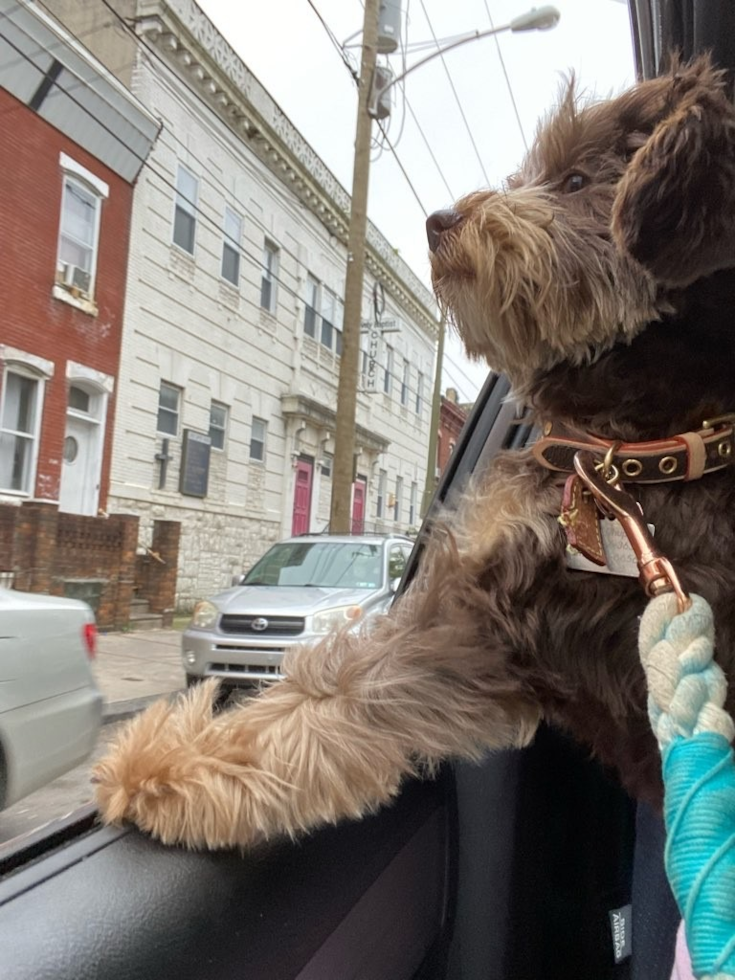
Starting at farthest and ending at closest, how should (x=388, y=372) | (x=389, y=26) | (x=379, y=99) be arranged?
(x=388, y=372) < (x=379, y=99) < (x=389, y=26)

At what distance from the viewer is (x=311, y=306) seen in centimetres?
1797

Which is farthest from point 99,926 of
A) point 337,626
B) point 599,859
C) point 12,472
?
point 12,472

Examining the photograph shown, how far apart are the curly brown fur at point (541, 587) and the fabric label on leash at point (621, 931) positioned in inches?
32.6

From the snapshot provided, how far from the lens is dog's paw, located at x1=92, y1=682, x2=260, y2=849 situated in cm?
122

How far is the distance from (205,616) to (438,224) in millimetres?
5841

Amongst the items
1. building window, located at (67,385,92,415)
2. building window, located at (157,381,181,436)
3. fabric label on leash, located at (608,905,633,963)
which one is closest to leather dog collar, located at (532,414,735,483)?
fabric label on leash, located at (608,905,633,963)

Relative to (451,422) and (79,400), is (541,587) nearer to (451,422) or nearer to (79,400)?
(451,422)

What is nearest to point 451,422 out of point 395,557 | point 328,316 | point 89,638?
point 395,557

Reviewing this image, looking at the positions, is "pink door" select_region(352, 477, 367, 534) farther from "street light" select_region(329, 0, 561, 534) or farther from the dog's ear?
the dog's ear

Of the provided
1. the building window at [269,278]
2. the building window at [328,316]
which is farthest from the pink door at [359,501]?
the building window at [269,278]

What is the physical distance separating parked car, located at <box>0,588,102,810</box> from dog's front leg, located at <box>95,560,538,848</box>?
1499 millimetres

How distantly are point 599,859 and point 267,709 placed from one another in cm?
127

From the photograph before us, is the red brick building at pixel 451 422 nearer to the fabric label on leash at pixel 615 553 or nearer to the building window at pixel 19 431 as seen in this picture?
the fabric label on leash at pixel 615 553

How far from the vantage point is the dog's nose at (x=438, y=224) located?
1.68 m
